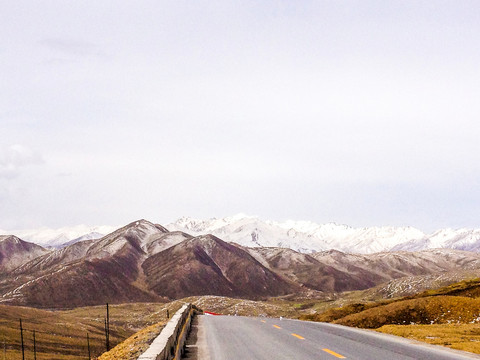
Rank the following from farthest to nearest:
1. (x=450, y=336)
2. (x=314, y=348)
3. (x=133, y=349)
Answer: (x=450, y=336)
(x=314, y=348)
(x=133, y=349)

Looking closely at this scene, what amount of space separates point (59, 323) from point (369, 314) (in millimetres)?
143871

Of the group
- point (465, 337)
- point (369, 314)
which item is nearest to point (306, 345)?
point (465, 337)

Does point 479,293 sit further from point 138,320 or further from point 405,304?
point 138,320

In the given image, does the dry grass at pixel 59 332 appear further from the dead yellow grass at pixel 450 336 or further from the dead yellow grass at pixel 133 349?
the dead yellow grass at pixel 133 349

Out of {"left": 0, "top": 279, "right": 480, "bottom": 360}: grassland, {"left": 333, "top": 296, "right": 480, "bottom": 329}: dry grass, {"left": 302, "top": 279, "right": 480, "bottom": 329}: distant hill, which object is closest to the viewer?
{"left": 0, "top": 279, "right": 480, "bottom": 360}: grassland

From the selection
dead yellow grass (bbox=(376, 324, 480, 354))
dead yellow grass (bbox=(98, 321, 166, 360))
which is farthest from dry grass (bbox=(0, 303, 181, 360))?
dead yellow grass (bbox=(98, 321, 166, 360))

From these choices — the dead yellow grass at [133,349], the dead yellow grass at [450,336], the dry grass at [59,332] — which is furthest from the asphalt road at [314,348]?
the dry grass at [59,332]

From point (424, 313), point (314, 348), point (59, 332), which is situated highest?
point (314, 348)

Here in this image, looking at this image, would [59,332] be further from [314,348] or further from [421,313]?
Answer: [314,348]

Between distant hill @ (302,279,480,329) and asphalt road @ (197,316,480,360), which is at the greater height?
asphalt road @ (197,316,480,360)

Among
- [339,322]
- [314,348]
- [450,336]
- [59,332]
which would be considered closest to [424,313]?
[339,322]

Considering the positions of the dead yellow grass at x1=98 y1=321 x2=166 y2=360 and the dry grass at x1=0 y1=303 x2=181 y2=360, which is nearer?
the dead yellow grass at x1=98 y1=321 x2=166 y2=360

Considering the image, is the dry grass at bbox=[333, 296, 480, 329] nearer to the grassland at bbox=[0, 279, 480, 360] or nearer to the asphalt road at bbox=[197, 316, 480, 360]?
the grassland at bbox=[0, 279, 480, 360]

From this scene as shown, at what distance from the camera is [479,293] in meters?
52.8
